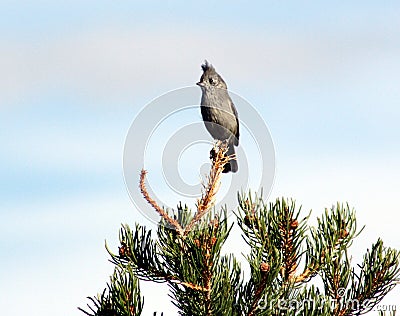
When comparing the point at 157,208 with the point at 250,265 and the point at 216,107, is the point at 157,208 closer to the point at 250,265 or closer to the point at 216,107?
the point at 250,265

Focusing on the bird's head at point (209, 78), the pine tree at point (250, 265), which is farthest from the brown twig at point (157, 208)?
the bird's head at point (209, 78)

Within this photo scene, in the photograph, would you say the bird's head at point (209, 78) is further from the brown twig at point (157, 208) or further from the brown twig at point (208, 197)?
the brown twig at point (157, 208)

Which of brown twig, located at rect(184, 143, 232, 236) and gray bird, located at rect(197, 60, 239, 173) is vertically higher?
gray bird, located at rect(197, 60, 239, 173)

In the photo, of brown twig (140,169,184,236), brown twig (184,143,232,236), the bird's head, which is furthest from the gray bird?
brown twig (140,169,184,236)

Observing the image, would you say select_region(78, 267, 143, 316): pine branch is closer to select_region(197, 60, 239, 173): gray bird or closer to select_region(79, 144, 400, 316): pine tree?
select_region(79, 144, 400, 316): pine tree

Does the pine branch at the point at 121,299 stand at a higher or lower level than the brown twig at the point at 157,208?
lower

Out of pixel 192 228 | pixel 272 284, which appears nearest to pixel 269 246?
pixel 272 284

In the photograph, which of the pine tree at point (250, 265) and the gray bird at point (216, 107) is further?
the gray bird at point (216, 107)

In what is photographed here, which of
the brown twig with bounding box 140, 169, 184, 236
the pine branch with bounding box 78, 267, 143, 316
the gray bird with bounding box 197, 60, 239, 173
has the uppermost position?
the gray bird with bounding box 197, 60, 239, 173

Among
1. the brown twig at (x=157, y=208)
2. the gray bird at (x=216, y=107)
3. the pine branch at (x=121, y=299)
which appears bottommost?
the pine branch at (x=121, y=299)

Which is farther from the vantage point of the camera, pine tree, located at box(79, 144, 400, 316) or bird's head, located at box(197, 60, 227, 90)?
bird's head, located at box(197, 60, 227, 90)

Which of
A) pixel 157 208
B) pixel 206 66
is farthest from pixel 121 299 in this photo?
pixel 206 66

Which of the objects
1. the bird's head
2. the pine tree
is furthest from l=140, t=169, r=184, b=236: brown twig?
the bird's head

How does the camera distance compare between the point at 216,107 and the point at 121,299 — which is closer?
the point at 121,299
